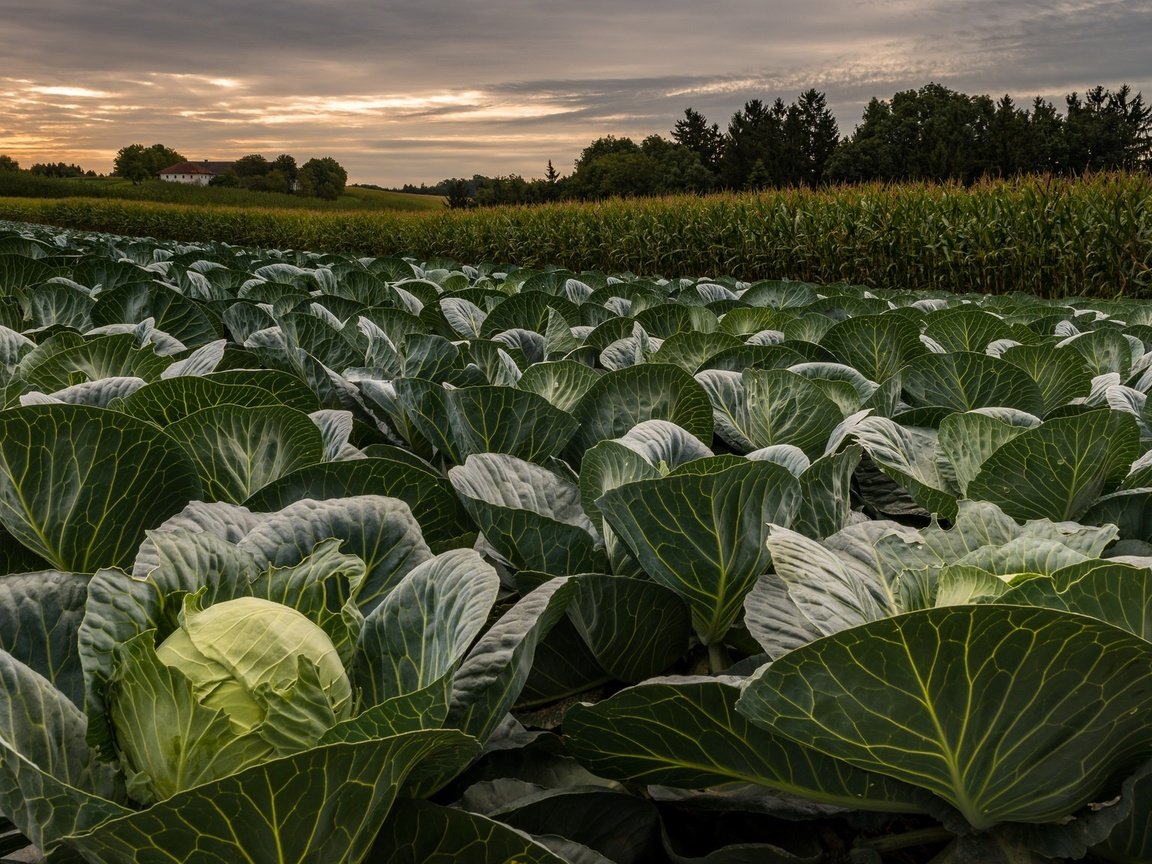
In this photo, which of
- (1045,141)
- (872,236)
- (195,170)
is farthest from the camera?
(195,170)

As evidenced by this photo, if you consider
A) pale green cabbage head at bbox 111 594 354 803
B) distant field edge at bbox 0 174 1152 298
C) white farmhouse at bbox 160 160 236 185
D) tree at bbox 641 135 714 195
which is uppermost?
white farmhouse at bbox 160 160 236 185

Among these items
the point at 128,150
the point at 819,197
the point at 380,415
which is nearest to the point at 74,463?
the point at 380,415

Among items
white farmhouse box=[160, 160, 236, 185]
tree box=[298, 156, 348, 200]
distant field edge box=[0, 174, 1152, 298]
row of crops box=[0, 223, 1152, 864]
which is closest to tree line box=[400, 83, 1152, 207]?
tree box=[298, 156, 348, 200]

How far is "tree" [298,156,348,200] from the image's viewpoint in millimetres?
79500

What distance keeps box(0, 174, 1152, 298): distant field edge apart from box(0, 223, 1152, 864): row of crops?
1157 centimetres

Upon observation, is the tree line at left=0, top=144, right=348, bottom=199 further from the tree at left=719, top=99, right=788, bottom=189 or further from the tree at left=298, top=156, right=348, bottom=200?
the tree at left=719, top=99, right=788, bottom=189

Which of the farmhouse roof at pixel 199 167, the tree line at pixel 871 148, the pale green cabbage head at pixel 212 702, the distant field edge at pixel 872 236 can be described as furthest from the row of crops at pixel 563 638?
the farmhouse roof at pixel 199 167

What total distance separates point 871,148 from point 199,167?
327ft

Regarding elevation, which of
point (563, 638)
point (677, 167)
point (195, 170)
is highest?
point (195, 170)

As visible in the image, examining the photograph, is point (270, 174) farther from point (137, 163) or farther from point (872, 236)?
point (872, 236)

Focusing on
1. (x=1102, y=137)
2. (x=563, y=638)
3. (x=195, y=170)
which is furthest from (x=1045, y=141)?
(x=195, y=170)

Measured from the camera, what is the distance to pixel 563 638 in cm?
97

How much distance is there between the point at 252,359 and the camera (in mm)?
2020

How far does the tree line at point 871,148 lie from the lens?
59562 millimetres
